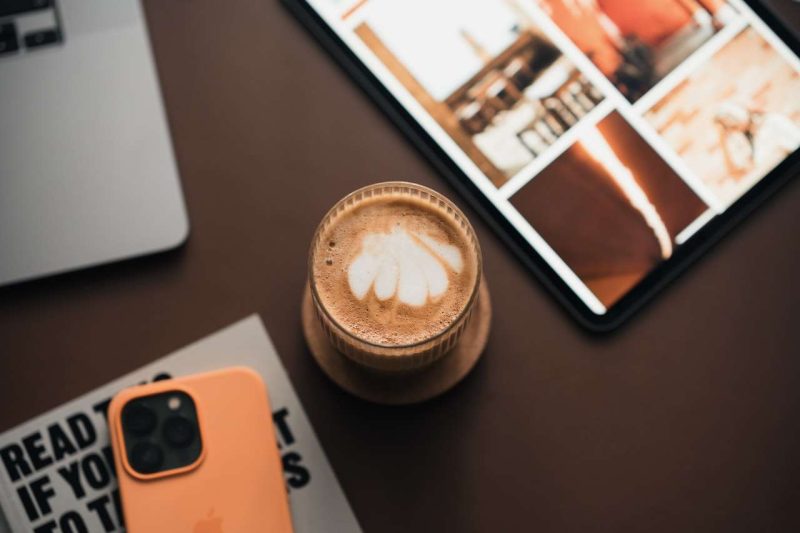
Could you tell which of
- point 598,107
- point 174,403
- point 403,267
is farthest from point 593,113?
point 174,403

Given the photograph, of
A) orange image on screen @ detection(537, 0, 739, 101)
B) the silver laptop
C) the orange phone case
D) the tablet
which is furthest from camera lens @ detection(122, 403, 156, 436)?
orange image on screen @ detection(537, 0, 739, 101)

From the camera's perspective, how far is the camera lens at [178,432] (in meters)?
0.61

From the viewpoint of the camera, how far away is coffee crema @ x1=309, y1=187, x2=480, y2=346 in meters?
0.57

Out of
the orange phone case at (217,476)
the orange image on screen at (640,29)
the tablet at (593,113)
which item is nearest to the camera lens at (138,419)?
the orange phone case at (217,476)

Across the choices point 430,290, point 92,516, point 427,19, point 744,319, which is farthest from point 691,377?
point 92,516

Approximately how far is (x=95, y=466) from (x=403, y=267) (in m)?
0.27

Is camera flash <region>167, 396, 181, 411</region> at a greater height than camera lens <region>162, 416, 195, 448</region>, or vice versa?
camera flash <region>167, 396, 181, 411</region>

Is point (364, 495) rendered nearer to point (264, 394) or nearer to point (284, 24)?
point (264, 394)

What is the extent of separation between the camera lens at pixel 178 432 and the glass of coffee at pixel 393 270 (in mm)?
125

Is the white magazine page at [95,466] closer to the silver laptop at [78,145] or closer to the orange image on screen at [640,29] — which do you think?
the silver laptop at [78,145]

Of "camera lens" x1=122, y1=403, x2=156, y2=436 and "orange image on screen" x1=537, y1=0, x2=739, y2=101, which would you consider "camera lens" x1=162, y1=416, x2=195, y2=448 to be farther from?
"orange image on screen" x1=537, y1=0, x2=739, y2=101

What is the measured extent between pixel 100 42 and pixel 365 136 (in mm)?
212

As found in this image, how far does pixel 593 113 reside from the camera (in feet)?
2.13

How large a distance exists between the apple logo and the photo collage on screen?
1.00 feet
